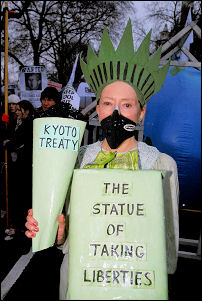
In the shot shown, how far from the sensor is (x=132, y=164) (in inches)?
53.8

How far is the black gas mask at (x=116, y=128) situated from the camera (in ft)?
4.61

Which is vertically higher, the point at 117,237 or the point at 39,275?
the point at 117,237

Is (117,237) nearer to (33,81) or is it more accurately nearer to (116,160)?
(116,160)

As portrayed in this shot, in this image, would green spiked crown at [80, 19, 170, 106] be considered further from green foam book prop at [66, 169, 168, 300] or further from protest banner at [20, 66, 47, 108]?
protest banner at [20, 66, 47, 108]

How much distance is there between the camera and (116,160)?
140 centimetres

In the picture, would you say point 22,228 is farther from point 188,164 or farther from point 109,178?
point 109,178

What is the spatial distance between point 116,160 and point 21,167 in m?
2.72

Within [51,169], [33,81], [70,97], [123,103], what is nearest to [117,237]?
[51,169]

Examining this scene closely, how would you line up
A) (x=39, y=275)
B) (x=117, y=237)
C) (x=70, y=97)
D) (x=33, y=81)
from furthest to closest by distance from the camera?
(x=33, y=81)
(x=70, y=97)
(x=39, y=275)
(x=117, y=237)

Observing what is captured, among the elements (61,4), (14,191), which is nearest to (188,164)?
(14,191)

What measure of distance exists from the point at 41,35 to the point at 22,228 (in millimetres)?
13304

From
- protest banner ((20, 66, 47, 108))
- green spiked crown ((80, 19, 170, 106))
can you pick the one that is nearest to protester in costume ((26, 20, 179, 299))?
green spiked crown ((80, 19, 170, 106))

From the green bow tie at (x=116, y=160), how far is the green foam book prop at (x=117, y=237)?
21cm

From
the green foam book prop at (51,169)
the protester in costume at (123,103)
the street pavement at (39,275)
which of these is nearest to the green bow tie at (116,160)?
the protester in costume at (123,103)
